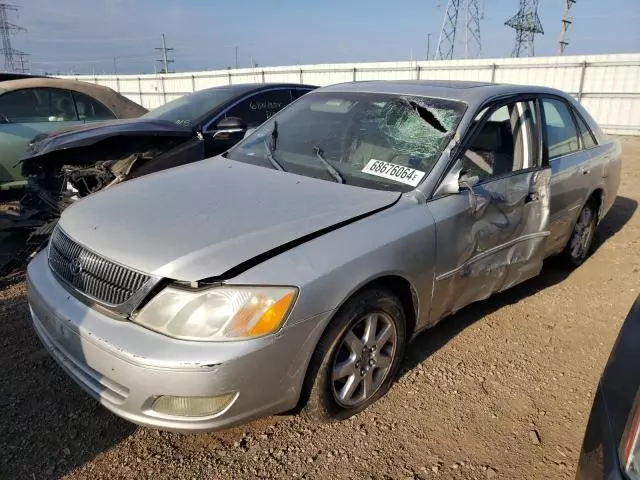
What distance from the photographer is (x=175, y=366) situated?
192cm

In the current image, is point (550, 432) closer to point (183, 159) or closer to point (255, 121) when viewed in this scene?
point (183, 159)

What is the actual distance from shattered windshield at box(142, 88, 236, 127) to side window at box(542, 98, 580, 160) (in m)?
3.51

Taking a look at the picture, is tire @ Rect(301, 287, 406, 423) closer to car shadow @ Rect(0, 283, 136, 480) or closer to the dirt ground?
the dirt ground

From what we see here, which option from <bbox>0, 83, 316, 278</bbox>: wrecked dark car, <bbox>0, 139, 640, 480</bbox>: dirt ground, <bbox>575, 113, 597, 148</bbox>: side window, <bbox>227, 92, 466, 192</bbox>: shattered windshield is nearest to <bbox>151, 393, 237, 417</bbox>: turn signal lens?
<bbox>0, 139, 640, 480</bbox>: dirt ground

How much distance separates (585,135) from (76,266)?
4.26 metres

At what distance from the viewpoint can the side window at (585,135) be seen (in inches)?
174

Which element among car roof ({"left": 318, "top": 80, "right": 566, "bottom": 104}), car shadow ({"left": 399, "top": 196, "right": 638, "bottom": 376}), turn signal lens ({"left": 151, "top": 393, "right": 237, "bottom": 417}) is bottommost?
car shadow ({"left": 399, "top": 196, "right": 638, "bottom": 376})

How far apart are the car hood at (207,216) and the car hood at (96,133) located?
185 centimetres

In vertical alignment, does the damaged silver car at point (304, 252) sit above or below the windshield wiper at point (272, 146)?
below

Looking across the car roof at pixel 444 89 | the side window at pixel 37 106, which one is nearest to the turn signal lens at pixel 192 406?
the car roof at pixel 444 89

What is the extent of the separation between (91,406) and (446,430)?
1831 millimetres

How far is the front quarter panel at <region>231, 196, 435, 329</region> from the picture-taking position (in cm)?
209

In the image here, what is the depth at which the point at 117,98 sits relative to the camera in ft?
23.3

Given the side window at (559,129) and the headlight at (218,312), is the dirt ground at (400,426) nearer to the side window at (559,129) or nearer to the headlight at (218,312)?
the headlight at (218,312)
